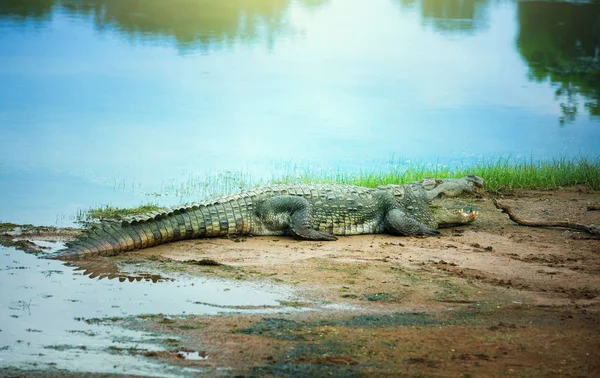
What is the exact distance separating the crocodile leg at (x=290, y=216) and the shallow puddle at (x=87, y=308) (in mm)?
2078

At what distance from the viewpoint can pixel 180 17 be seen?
2828 centimetres

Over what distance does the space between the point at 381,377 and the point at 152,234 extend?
3986mm

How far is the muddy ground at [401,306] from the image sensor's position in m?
4.69

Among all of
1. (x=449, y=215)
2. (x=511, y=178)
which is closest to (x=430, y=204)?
(x=449, y=215)

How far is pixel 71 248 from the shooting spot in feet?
24.3

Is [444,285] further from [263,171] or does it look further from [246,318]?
[263,171]

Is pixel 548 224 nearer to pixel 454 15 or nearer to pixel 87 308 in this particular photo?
pixel 87 308

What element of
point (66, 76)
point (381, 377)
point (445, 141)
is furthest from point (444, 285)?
point (66, 76)

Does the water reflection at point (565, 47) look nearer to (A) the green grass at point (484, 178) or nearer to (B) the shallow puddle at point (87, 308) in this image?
(A) the green grass at point (484, 178)

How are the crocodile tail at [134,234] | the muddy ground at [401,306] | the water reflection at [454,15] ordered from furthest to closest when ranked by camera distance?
the water reflection at [454,15] < the crocodile tail at [134,234] < the muddy ground at [401,306]

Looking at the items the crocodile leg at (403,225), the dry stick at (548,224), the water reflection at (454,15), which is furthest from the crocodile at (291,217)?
the water reflection at (454,15)

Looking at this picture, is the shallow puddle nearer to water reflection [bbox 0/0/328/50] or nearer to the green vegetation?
the green vegetation

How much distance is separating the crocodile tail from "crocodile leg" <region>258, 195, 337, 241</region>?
0.75 meters

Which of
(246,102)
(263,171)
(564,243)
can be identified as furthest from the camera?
(246,102)
